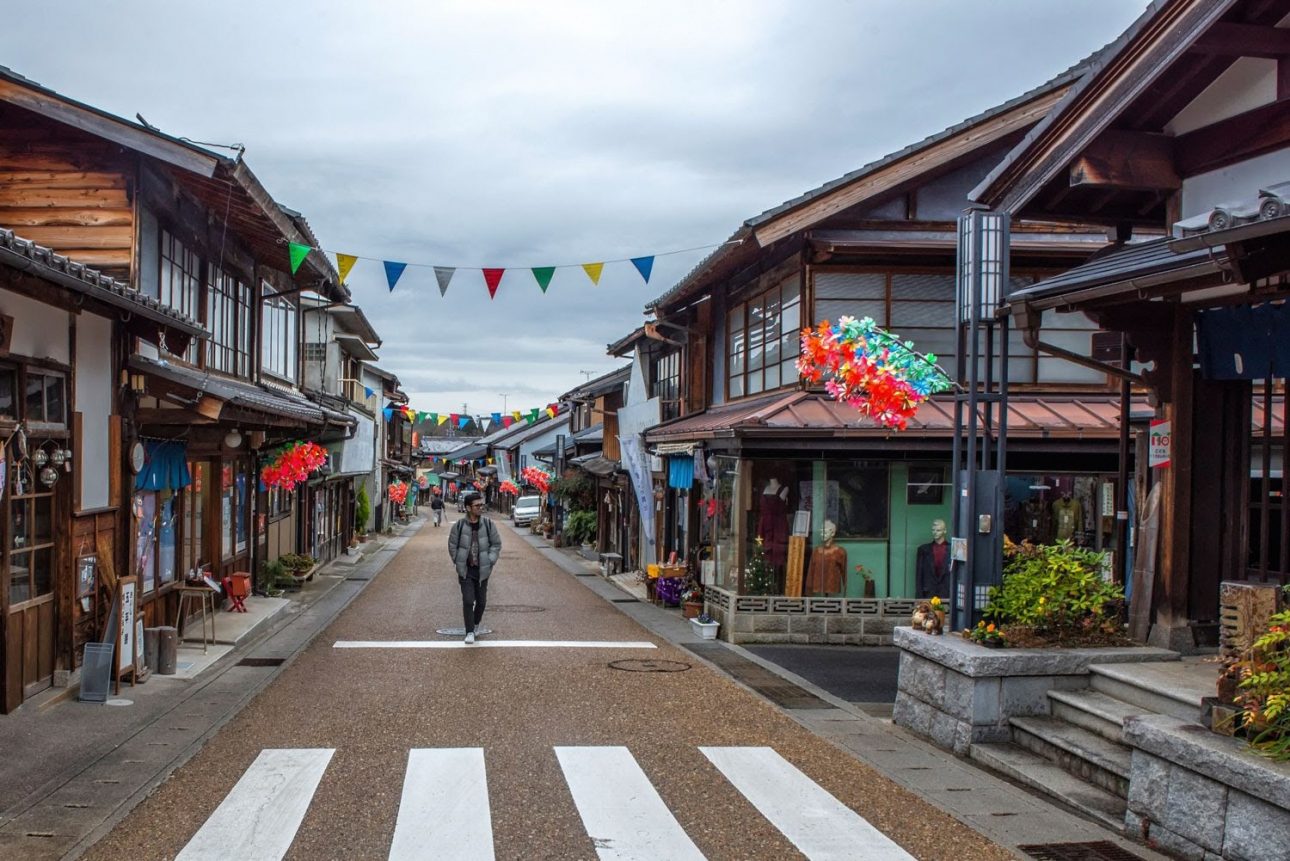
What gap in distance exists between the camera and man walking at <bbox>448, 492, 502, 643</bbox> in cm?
1501

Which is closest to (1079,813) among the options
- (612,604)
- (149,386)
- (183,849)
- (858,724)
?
(858,724)

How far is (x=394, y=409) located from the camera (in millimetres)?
52125

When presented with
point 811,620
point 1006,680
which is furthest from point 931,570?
point 1006,680

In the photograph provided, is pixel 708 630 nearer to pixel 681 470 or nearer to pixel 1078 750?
pixel 681 470

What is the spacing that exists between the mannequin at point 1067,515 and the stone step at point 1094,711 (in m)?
8.40

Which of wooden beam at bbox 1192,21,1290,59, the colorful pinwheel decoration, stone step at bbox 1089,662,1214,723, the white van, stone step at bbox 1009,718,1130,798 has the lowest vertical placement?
the white van

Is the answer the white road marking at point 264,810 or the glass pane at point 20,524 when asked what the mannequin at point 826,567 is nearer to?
the white road marking at point 264,810

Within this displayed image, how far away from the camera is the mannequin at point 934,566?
54.1 ft

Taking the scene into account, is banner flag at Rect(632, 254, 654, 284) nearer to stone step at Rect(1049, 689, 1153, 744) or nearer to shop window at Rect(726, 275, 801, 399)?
shop window at Rect(726, 275, 801, 399)

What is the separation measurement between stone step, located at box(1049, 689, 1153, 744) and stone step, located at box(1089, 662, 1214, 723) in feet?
0.20

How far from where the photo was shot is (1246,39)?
7.57 metres

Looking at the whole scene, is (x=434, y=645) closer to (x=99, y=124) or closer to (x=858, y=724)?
(x=858, y=724)

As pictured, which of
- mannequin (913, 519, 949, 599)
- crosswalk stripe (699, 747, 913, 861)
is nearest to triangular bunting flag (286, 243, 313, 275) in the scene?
mannequin (913, 519, 949, 599)

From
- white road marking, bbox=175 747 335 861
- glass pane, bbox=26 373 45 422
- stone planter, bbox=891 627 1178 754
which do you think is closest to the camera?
white road marking, bbox=175 747 335 861
